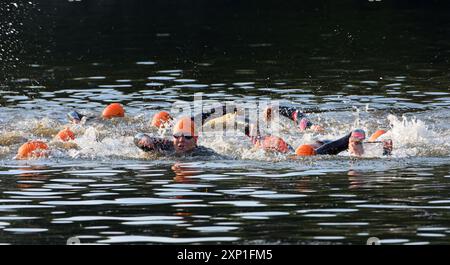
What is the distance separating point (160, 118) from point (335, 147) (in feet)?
21.6

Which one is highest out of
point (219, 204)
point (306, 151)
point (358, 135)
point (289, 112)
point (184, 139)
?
point (289, 112)

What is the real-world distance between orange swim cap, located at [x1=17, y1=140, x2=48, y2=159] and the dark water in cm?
39

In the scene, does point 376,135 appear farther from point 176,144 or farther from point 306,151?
point 176,144

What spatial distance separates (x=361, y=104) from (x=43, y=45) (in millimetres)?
17809

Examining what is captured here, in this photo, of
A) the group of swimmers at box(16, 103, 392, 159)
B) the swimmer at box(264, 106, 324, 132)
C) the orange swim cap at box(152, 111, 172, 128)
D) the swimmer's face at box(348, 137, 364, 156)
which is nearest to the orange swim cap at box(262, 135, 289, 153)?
the group of swimmers at box(16, 103, 392, 159)

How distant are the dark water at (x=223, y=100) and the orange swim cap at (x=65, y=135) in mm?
522

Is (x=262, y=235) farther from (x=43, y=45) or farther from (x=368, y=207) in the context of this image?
(x=43, y=45)

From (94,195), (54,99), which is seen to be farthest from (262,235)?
(54,99)

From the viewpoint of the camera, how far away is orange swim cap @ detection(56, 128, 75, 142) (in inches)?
1001

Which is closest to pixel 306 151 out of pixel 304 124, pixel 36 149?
pixel 304 124

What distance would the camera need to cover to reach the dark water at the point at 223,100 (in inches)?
641

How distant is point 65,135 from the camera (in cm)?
2555

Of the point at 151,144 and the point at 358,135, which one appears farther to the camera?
the point at 151,144

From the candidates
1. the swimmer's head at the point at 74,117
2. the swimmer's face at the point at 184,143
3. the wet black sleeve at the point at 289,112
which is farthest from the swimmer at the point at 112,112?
the swimmer's face at the point at 184,143
